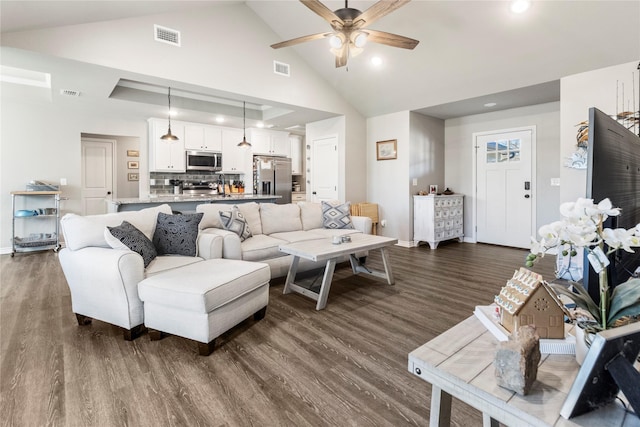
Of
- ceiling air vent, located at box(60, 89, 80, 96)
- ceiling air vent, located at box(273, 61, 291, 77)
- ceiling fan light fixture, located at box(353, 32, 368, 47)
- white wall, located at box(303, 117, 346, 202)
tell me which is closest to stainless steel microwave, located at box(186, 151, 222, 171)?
white wall, located at box(303, 117, 346, 202)

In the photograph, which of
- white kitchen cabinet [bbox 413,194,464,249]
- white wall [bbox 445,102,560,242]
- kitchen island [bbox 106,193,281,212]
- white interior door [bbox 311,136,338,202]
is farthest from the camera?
white interior door [bbox 311,136,338,202]

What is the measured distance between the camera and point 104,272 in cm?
223

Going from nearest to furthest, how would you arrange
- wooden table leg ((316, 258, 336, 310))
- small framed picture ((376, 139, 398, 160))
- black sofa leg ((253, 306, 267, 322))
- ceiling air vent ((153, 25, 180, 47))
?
black sofa leg ((253, 306, 267, 322)) < wooden table leg ((316, 258, 336, 310)) < ceiling air vent ((153, 25, 180, 47)) < small framed picture ((376, 139, 398, 160))

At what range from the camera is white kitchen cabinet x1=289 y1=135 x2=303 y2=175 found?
823cm

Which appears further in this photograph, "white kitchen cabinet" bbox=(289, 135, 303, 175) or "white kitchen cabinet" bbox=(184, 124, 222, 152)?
→ "white kitchen cabinet" bbox=(289, 135, 303, 175)

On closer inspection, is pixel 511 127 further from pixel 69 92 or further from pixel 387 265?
pixel 69 92

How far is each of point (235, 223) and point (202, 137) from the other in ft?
13.4

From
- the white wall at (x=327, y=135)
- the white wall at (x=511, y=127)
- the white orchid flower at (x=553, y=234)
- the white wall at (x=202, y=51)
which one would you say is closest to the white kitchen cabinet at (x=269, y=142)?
the white wall at (x=327, y=135)

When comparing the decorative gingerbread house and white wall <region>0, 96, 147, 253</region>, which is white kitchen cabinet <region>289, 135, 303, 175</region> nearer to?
white wall <region>0, 96, 147, 253</region>

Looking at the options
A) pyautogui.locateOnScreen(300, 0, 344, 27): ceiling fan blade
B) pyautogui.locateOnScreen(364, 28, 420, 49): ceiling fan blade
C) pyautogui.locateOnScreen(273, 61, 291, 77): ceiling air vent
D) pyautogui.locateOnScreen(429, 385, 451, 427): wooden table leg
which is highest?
pyautogui.locateOnScreen(273, 61, 291, 77): ceiling air vent

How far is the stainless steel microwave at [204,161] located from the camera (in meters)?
6.74

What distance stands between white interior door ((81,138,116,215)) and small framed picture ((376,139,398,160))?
5.52m

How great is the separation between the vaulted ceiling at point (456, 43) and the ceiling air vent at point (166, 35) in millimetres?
170

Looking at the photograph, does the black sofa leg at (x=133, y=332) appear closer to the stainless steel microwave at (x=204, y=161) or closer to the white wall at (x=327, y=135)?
the white wall at (x=327, y=135)
